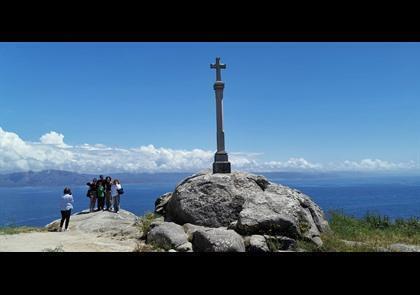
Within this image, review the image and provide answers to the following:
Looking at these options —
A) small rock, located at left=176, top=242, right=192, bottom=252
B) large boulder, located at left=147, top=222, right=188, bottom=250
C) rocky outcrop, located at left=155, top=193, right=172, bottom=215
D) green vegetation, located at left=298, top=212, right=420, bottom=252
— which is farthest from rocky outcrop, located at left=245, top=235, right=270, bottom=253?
rocky outcrop, located at left=155, top=193, right=172, bottom=215

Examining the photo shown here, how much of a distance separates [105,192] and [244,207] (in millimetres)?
8381

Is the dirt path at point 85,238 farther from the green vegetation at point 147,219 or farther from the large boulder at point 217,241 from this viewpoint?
the large boulder at point 217,241

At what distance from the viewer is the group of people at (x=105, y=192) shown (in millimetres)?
17670

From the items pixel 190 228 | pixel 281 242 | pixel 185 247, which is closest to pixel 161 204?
pixel 190 228

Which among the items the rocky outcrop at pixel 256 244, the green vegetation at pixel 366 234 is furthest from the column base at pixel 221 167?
the rocky outcrop at pixel 256 244

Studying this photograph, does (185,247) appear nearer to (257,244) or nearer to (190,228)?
(257,244)

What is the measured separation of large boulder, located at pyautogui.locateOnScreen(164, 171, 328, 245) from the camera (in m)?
11.3

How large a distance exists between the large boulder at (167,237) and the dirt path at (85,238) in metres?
0.61

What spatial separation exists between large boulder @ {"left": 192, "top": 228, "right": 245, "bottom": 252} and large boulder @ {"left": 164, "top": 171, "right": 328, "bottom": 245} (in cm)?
148
